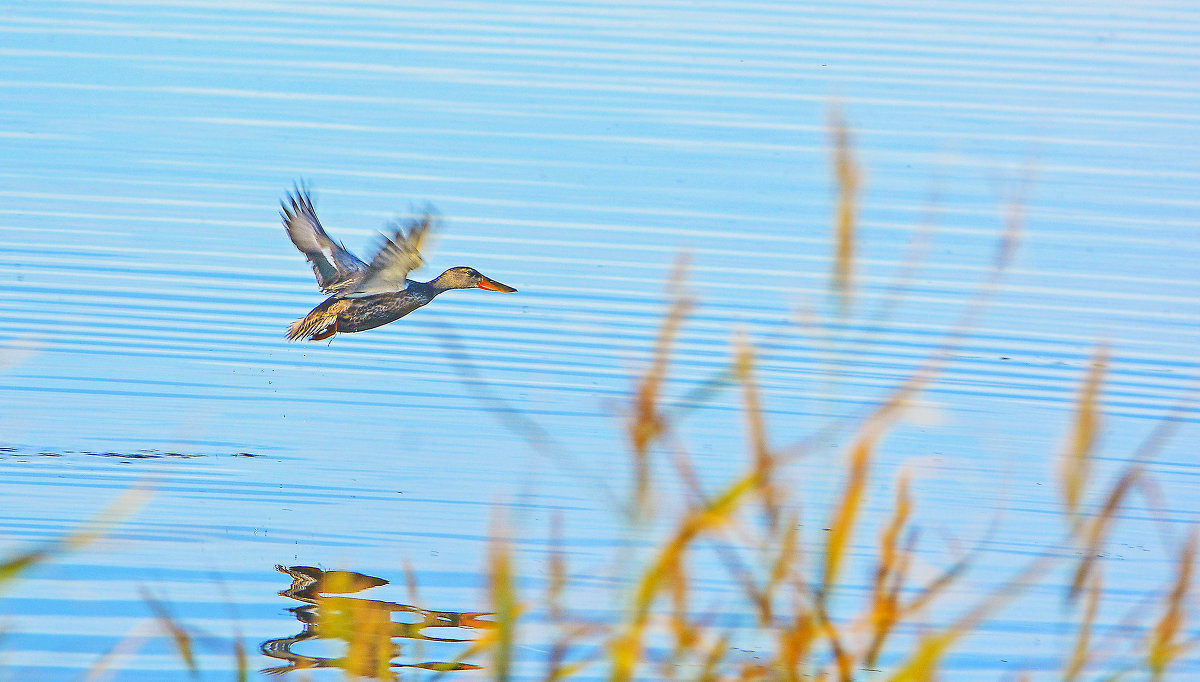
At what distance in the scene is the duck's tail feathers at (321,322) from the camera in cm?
837

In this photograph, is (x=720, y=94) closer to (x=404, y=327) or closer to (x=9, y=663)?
(x=404, y=327)

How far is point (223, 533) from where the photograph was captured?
21.5 ft

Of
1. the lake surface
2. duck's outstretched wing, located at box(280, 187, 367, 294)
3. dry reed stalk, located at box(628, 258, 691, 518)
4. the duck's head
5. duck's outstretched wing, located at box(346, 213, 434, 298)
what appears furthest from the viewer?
the duck's head

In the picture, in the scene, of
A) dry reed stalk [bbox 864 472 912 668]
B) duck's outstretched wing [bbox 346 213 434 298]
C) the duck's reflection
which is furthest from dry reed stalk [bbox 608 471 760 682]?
duck's outstretched wing [bbox 346 213 434 298]

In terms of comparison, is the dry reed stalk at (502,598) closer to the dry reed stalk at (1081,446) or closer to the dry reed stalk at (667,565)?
the dry reed stalk at (667,565)

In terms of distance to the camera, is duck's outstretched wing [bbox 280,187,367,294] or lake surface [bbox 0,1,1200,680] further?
duck's outstretched wing [bbox 280,187,367,294]

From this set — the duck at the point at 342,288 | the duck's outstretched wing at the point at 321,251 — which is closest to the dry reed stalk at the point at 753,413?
the duck at the point at 342,288

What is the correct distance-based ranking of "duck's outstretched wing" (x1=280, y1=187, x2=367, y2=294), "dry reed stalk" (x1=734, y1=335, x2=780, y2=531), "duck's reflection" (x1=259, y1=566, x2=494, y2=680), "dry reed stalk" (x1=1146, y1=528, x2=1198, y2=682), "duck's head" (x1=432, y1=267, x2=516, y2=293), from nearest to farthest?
"dry reed stalk" (x1=734, y1=335, x2=780, y2=531) → "dry reed stalk" (x1=1146, y1=528, x2=1198, y2=682) → "duck's reflection" (x1=259, y1=566, x2=494, y2=680) → "duck's outstretched wing" (x1=280, y1=187, x2=367, y2=294) → "duck's head" (x1=432, y1=267, x2=516, y2=293)

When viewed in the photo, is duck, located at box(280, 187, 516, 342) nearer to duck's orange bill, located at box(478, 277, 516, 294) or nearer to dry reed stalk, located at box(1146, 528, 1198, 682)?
duck's orange bill, located at box(478, 277, 516, 294)

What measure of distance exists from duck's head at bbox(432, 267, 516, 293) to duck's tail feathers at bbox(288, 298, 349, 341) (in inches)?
26.6

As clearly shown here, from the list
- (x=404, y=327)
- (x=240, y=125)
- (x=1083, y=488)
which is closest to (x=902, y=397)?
(x=1083, y=488)

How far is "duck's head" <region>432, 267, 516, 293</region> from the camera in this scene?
902 centimetres

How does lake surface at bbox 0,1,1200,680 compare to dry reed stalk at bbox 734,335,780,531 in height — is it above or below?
above

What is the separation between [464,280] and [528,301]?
3.73ft
